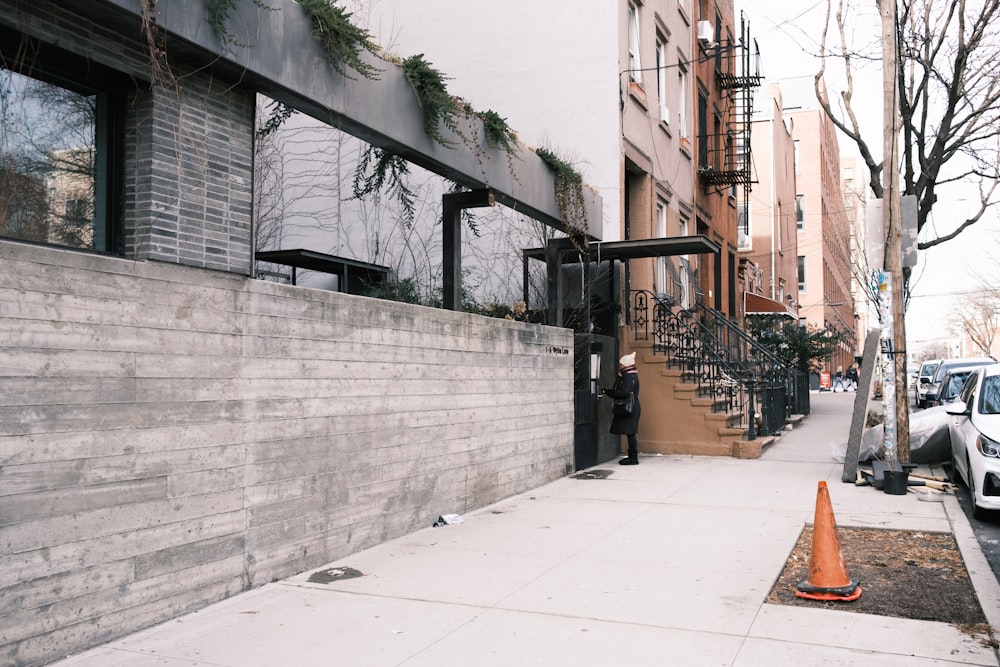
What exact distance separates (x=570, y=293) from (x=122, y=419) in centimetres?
977

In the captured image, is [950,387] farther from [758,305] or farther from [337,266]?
[337,266]

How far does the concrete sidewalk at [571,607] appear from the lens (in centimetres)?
474

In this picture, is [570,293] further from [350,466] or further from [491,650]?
[491,650]

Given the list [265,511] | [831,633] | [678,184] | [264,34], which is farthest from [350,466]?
[678,184]

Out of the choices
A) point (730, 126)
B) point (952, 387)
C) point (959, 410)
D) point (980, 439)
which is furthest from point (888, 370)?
point (730, 126)

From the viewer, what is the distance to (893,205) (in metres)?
11.4

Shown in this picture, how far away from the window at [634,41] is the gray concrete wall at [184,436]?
9.33 metres

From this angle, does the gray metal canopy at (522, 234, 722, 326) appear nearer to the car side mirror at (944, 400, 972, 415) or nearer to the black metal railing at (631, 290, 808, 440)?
the black metal railing at (631, 290, 808, 440)

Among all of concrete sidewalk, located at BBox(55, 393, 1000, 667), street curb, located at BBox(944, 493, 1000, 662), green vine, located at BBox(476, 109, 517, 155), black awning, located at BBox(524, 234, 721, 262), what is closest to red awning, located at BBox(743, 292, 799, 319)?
black awning, located at BBox(524, 234, 721, 262)

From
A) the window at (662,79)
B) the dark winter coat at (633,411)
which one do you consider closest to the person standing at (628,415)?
the dark winter coat at (633,411)

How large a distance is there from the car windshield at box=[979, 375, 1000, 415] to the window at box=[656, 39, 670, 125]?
31.2ft

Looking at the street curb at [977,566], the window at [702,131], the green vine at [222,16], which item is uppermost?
the window at [702,131]

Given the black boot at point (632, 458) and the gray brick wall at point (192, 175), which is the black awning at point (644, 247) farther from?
the gray brick wall at point (192, 175)

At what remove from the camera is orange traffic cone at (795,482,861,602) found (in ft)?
19.0
